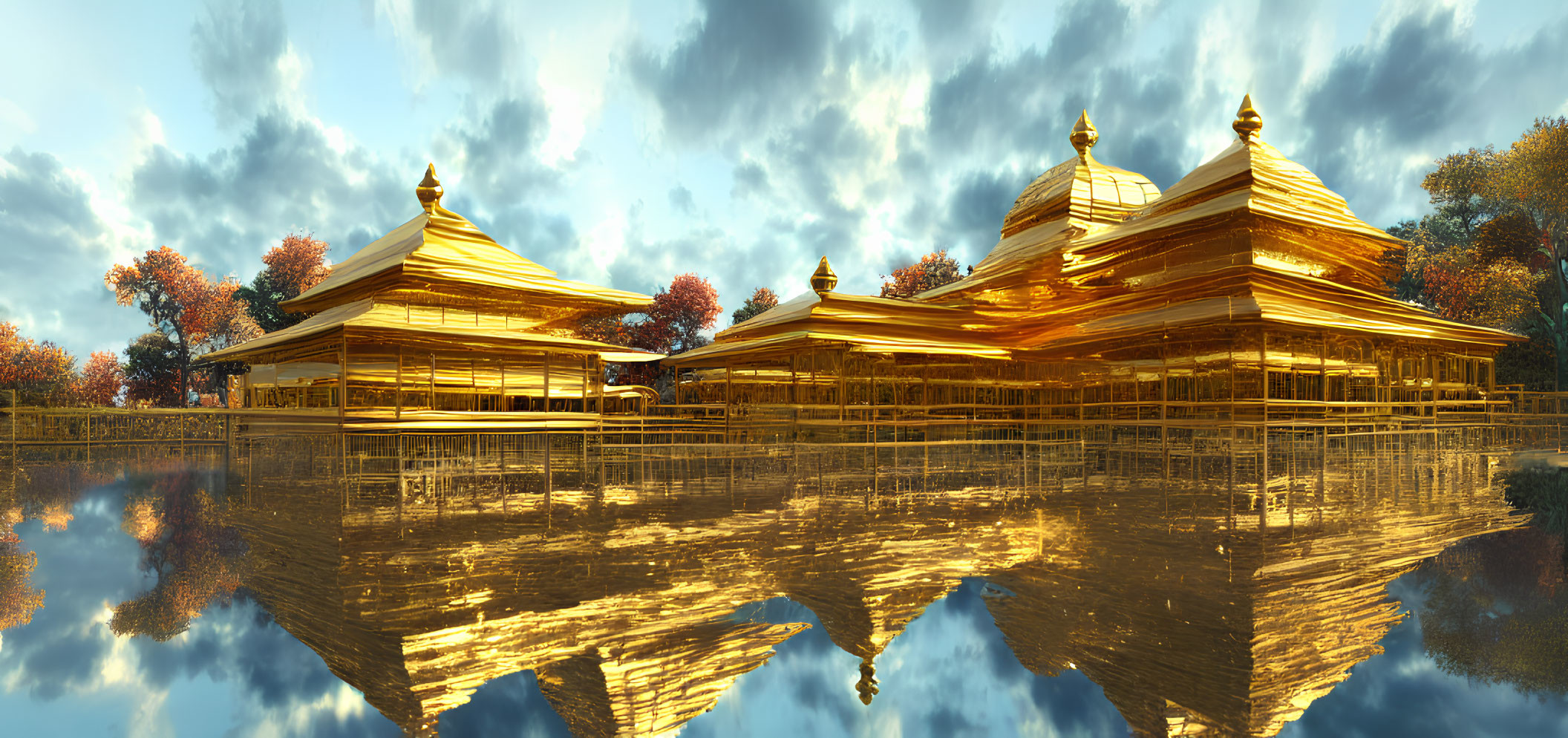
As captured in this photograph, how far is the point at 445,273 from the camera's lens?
17562mm

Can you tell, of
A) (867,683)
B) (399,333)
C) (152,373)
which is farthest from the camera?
(152,373)

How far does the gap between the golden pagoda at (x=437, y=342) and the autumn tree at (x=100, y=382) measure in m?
36.0

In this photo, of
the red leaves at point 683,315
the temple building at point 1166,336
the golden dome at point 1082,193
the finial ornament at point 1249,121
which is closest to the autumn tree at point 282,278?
the red leaves at point 683,315

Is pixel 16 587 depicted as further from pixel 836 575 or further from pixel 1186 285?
pixel 1186 285

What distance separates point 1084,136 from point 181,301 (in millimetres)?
48571

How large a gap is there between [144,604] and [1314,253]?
2263 centimetres

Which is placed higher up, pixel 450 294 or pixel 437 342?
pixel 450 294

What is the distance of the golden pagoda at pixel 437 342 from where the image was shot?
16266mm

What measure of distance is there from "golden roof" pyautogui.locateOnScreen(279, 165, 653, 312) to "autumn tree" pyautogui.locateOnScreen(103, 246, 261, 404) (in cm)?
3002

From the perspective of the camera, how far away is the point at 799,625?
21.7ft

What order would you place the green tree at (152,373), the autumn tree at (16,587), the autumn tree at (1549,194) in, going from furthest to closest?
the green tree at (152,373) → the autumn tree at (1549,194) → the autumn tree at (16,587)

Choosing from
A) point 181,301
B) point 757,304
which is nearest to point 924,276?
point 757,304

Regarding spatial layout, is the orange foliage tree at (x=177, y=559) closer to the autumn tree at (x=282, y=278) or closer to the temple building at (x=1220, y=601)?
the temple building at (x=1220, y=601)

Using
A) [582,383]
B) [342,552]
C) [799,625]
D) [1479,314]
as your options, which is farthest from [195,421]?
[1479,314]
